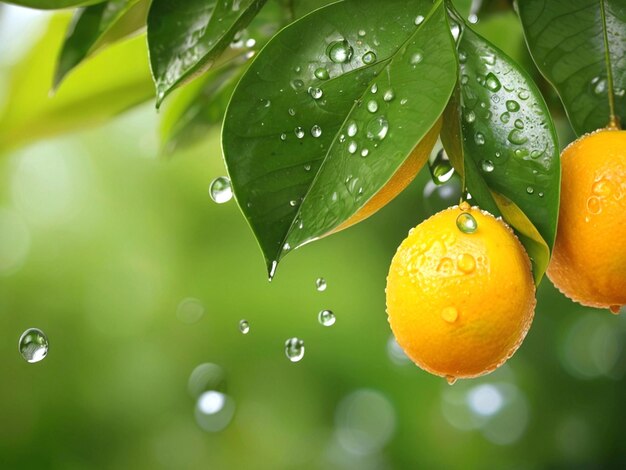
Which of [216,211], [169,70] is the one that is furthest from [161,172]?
[169,70]

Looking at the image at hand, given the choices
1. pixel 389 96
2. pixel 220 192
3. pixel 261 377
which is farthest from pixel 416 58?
pixel 261 377

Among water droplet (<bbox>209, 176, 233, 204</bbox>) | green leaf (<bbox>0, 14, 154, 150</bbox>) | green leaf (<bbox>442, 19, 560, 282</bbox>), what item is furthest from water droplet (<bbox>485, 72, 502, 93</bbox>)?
green leaf (<bbox>0, 14, 154, 150</bbox>)

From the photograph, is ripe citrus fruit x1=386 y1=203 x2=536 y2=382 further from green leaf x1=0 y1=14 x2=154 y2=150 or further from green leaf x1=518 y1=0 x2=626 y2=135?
green leaf x1=0 y1=14 x2=154 y2=150

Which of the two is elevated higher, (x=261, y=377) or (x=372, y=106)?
(x=372, y=106)

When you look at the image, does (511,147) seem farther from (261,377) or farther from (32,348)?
(261,377)

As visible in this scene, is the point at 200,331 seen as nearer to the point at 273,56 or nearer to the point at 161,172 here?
the point at 161,172

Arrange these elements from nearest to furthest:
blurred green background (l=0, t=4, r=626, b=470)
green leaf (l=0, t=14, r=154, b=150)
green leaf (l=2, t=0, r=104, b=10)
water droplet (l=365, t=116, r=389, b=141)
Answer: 1. water droplet (l=365, t=116, r=389, b=141)
2. green leaf (l=2, t=0, r=104, b=10)
3. green leaf (l=0, t=14, r=154, b=150)
4. blurred green background (l=0, t=4, r=626, b=470)
